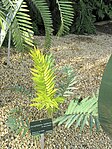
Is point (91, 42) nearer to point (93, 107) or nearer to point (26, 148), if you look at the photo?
point (26, 148)

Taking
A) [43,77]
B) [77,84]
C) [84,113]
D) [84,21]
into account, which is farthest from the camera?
[84,21]

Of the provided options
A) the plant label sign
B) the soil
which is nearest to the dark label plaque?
the plant label sign

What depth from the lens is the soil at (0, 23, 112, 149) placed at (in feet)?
6.79

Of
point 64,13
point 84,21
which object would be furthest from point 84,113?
point 84,21

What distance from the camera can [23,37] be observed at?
157 cm

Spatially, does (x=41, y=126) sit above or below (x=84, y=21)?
below

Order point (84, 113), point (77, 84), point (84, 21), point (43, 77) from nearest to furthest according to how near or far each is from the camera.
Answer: point (43, 77) → point (84, 113) → point (77, 84) → point (84, 21)

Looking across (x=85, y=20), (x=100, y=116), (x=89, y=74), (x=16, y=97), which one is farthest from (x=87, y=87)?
(x=85, y=20)

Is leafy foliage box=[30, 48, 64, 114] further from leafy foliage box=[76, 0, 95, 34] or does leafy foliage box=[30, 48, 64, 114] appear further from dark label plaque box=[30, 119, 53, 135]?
leafy foliage box=[76, 0, 95, 34]

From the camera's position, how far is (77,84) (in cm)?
288

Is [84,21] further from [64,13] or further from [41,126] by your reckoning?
[41,126]

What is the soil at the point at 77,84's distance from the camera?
207 centimetres

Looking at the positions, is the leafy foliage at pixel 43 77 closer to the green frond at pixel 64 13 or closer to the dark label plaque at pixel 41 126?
the dark label plaque at pixel 41 126

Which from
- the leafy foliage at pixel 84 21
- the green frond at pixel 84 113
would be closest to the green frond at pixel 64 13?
the green frond at pixel 84 113
